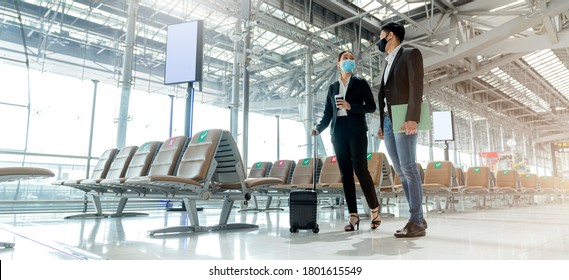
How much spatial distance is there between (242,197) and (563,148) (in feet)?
84.8

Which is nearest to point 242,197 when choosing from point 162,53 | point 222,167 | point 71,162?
point 222,167

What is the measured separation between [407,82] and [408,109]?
9.9 inches

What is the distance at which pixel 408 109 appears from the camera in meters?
2.42

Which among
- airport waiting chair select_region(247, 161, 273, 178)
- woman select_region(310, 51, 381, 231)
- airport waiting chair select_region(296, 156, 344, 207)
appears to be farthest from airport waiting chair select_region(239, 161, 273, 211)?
woman select_region(310, 51, 381, 231)

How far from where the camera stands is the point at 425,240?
234 centimetres

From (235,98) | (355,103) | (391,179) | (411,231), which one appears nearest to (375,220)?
(411,231)

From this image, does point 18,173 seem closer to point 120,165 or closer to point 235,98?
point 120,165

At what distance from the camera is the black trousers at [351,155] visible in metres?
2.87

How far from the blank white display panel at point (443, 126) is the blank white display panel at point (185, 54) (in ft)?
24.0

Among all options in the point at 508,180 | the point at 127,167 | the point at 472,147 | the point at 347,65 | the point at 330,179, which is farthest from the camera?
the point at 472,147

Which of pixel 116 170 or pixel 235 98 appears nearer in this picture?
pixel 116 170

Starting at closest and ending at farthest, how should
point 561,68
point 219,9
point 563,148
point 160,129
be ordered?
point 160,129
point 219,9
point 561,68
point 563,148

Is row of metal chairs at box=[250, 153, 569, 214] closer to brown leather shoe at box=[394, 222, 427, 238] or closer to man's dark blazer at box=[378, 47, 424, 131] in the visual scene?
brown leather shoe at box=[394, 222, 427, 238]
